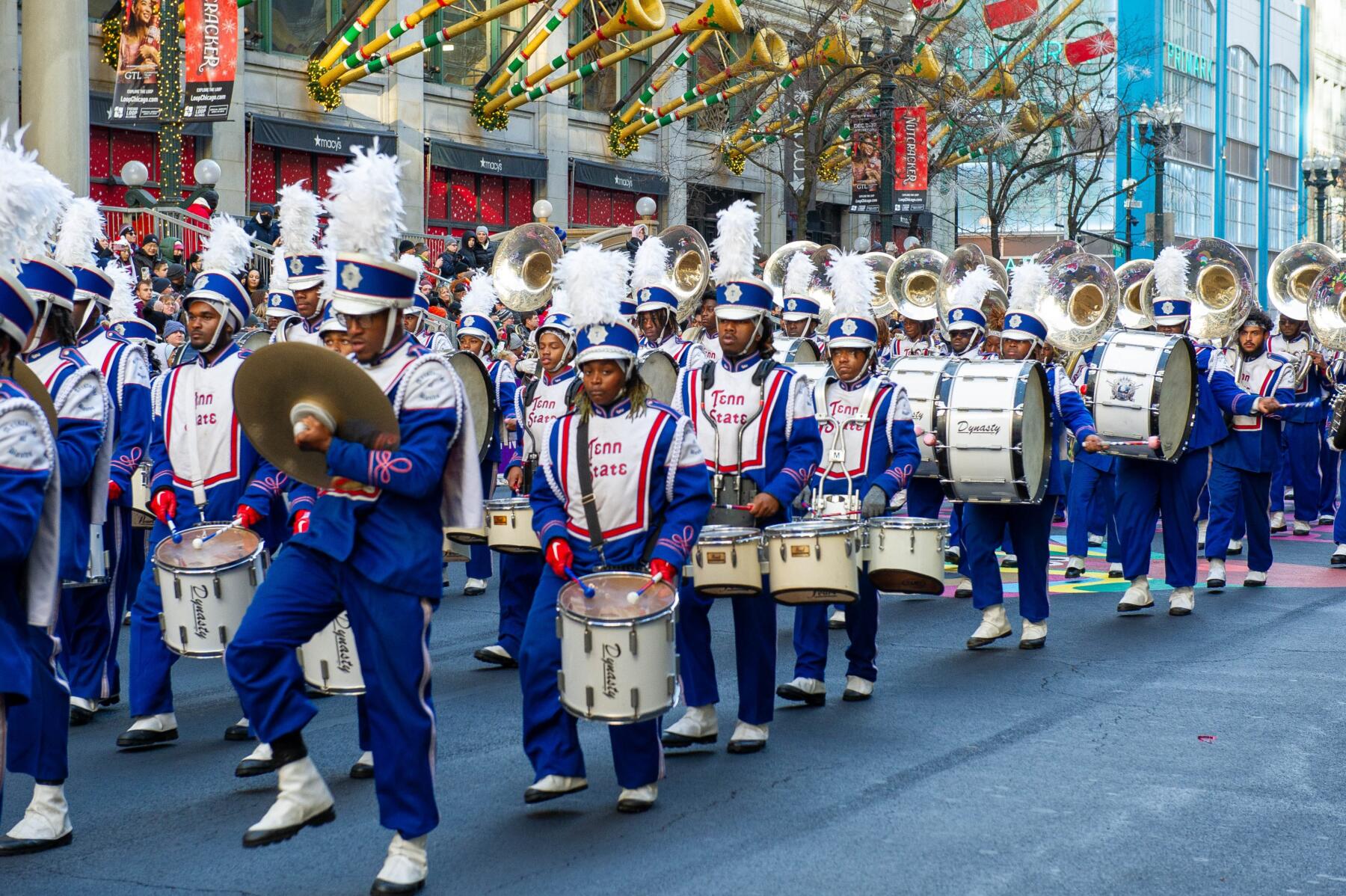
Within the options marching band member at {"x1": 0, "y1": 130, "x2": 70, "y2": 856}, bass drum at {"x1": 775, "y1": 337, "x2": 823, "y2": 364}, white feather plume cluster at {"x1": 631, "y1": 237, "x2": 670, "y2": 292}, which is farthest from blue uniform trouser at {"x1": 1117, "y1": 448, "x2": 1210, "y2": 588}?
marching band member at {"x1": 0, "y1": 130, "x2": 70, "y2": 856}

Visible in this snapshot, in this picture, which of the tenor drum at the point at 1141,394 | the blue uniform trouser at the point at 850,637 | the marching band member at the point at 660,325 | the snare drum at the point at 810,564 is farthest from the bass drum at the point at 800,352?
the snare drum at the point at 810,564

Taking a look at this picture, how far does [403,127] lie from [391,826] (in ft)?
86.2

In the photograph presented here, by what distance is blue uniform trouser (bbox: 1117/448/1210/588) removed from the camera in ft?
37.6

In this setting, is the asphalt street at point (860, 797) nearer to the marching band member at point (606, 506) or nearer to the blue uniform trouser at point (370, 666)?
the marching band member at point (606, 506)

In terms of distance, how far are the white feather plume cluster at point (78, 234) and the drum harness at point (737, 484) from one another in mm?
3633

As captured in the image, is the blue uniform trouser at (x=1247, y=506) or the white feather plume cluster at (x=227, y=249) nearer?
the white feather plume cluster at (x=227, y=249)

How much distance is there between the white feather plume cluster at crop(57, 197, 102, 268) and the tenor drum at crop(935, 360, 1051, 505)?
16.3 feet

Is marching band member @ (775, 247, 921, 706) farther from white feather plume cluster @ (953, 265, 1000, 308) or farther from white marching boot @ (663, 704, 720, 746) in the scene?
white feather plume cluster @ (953, 265, 1000, 308)

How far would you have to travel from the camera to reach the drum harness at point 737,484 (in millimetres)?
7859

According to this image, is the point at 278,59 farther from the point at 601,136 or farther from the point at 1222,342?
the point at 1222,342

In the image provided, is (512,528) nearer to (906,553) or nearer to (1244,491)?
(906,553)

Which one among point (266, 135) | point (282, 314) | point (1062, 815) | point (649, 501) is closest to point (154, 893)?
point (649, 501)

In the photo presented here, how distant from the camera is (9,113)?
73.2 feet

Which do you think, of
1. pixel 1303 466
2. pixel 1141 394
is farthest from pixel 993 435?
pixel 1303 466
